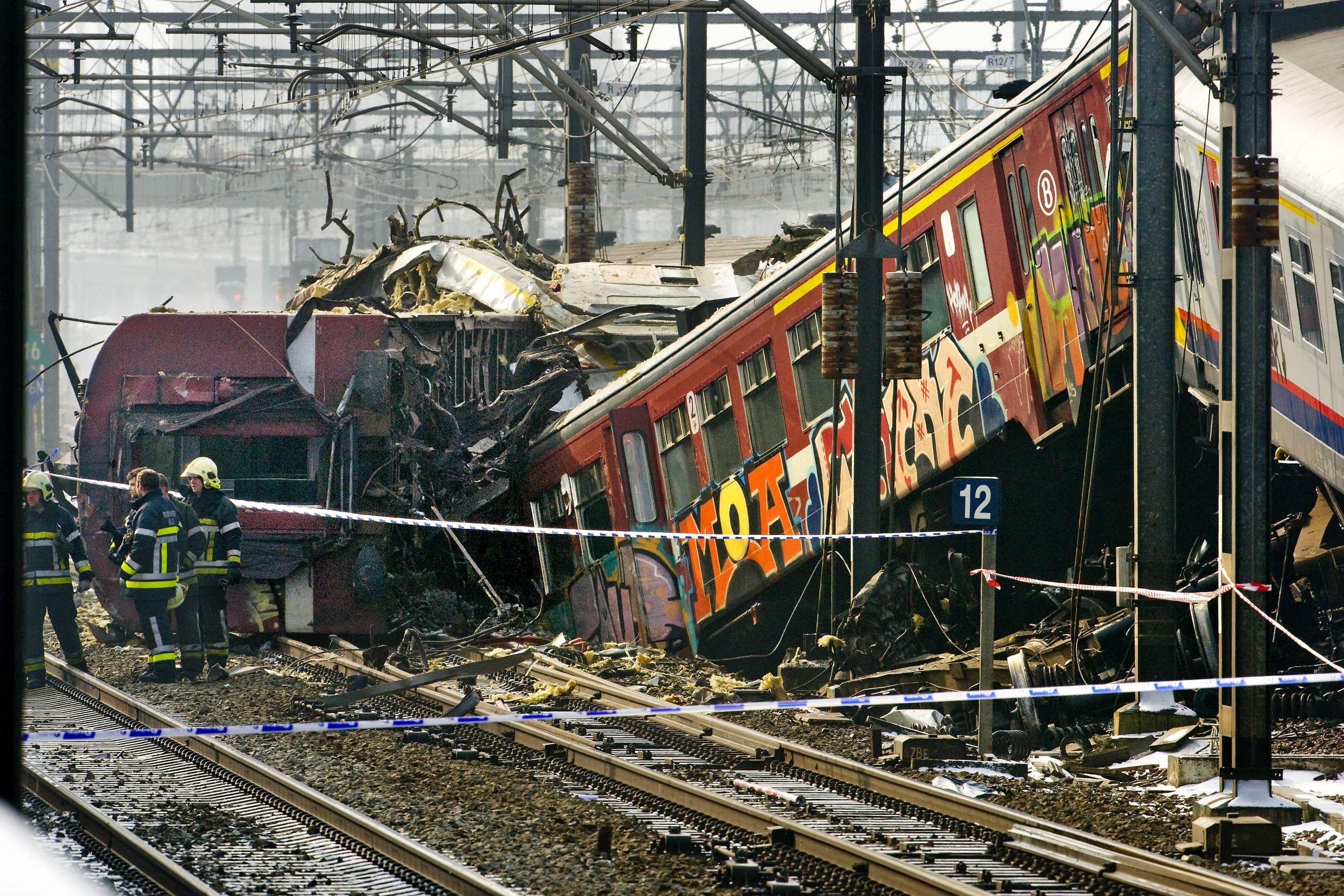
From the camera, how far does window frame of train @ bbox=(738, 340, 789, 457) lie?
13734 millimetres

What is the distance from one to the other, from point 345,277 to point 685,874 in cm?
1477

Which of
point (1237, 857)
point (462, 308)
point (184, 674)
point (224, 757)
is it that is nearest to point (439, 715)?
point (224, 757)

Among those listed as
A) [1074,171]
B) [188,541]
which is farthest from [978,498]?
[188,541]

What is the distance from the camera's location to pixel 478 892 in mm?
6898

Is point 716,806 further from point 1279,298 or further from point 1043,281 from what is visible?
point 1279,298

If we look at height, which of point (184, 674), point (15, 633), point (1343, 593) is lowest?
point (184, 674)

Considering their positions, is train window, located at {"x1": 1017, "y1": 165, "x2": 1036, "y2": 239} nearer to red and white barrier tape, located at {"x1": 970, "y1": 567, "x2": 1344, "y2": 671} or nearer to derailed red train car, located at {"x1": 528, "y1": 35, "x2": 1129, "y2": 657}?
derailed red train car, located at {"x1": 528, "y1": 35, "x2": 1129, "y2": 657}

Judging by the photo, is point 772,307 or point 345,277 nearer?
point 772,307

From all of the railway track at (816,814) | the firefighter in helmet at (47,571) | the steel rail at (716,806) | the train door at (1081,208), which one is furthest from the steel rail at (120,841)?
the train door at (1081,208)

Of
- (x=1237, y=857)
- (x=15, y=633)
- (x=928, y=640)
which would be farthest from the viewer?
(x=928, y=640)

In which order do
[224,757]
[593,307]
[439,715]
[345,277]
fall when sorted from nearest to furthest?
1. [224,757]
2. [439,715]
3. [593,307]
4. [345,277]

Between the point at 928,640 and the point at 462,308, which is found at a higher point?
the point at 462,308

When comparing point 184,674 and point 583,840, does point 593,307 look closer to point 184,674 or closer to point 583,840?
point 184,674

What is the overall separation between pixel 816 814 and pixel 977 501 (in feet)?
8.06
